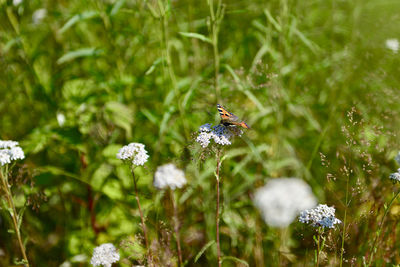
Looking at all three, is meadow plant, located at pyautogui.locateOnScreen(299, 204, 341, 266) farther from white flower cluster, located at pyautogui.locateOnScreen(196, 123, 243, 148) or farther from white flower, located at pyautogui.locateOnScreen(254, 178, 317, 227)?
white flower cluster, located at pyautogui.locateOnScreen(196, 123, 243, 148)

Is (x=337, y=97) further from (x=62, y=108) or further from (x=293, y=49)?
(x=62, y=108)

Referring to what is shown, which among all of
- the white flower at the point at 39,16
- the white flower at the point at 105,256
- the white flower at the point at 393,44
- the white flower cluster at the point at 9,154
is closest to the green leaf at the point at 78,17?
the white flower cluster at the point at 9,154

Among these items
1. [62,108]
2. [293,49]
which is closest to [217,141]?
[62,108]

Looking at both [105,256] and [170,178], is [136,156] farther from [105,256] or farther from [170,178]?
[105,256]

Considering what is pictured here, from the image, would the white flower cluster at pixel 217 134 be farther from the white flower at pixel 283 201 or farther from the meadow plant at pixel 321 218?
the white flower at pixel 283 201

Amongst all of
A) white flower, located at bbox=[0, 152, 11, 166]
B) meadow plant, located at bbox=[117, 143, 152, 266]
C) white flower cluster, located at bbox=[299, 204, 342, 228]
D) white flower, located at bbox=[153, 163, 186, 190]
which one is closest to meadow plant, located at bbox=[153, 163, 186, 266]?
white flower, located at bbox=[153, 163, 186, 190]
